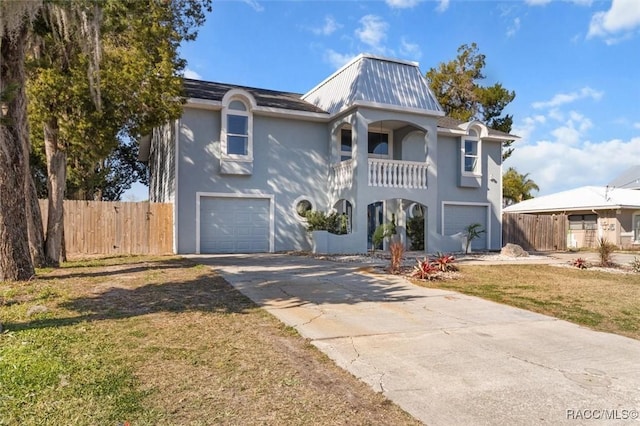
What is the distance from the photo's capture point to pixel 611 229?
2633 cm

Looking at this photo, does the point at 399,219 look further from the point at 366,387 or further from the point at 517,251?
the point at 366,387

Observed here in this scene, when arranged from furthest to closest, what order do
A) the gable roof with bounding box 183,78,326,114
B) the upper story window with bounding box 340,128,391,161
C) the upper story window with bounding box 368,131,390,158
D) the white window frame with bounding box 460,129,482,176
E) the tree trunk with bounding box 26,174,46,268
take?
the white window frame with bounding box 460,129,482,176, the upper story window with bounding box 368,131,390,158, the upper story window with bounding box 340,128,391,161, the gable roof with bounding box 183,78,326,114, the tree trunk with bounding box 26,174,46,268

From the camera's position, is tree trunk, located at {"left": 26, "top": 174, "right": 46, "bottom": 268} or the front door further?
the front door

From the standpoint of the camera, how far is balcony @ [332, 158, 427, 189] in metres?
16.6

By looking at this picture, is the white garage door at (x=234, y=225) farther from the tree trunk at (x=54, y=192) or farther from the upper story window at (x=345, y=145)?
the tree trunk at (x=54, y=192)

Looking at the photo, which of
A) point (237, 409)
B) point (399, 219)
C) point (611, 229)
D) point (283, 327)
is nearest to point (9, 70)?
point (283, 327)

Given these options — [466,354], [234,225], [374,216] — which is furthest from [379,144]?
[466,354]

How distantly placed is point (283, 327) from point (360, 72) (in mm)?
13075

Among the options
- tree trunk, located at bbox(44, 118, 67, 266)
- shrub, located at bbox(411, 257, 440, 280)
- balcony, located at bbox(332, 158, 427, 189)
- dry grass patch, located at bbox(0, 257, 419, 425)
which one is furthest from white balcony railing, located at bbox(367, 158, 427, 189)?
dry grass patch, located at bbox(0, 257, 419, 425)

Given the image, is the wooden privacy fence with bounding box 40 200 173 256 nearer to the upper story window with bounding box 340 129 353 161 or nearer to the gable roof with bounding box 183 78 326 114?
the gable roof with bounding box 183 78 326 114

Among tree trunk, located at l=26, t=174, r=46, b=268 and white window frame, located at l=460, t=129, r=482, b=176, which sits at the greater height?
white window frame, located at l=460, t=129, r=482, b=176

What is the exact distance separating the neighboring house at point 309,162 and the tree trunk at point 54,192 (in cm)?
437

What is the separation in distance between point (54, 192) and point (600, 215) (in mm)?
28397

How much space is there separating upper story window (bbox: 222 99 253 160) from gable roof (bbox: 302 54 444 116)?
353 cm
